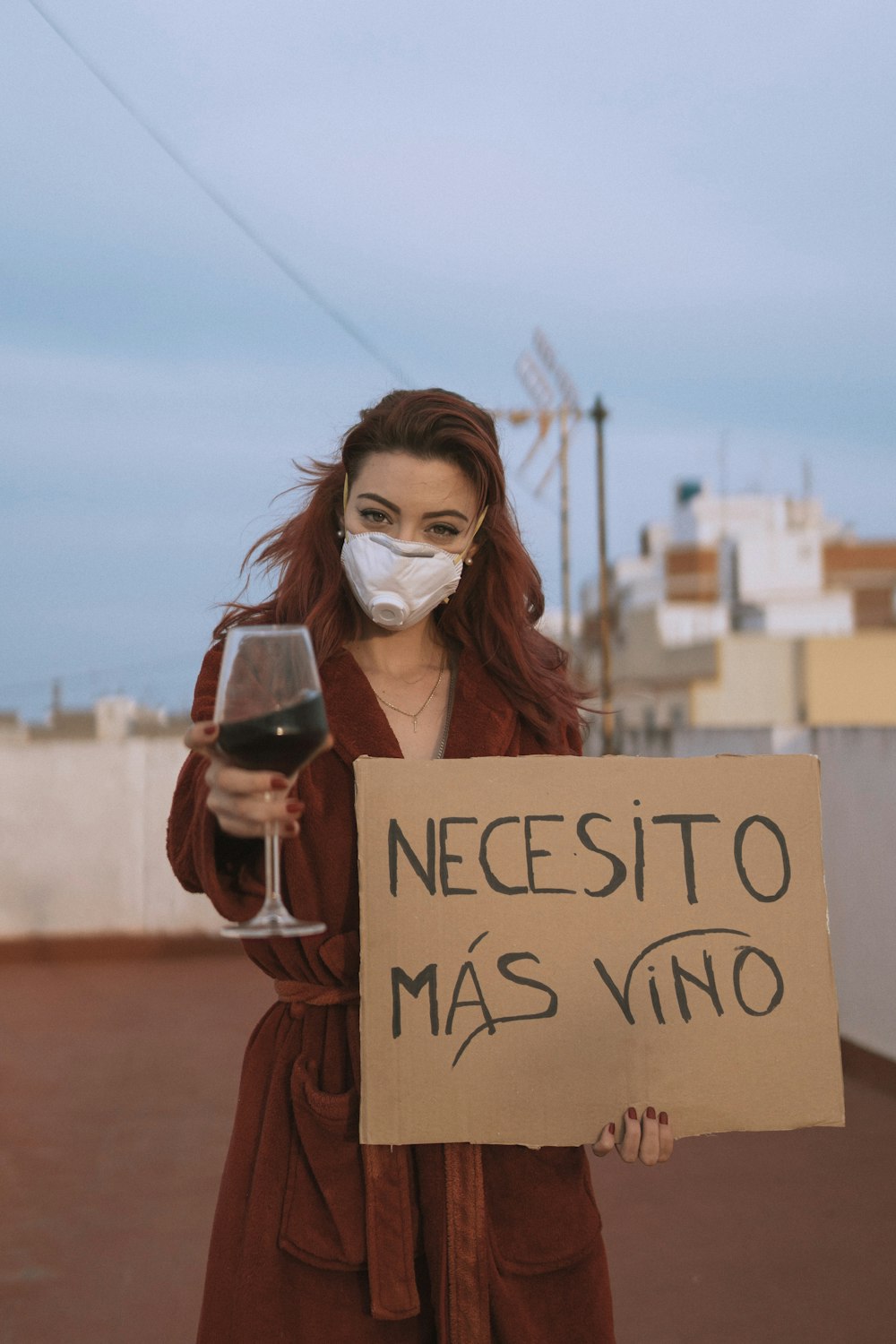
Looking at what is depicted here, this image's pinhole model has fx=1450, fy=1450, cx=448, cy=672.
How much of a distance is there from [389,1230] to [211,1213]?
3.31 m

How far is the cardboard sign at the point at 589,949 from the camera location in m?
1.81

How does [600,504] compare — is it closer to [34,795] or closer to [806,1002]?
[34,795]

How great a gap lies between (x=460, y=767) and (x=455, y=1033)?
332 mm

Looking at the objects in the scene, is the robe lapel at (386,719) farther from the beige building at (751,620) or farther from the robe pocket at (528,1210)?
the beige building at (751,620)

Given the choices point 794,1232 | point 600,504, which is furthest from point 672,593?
point 794,1232

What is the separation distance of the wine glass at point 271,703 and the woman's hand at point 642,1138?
0.61 metres

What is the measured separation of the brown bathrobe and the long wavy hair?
0.75ft

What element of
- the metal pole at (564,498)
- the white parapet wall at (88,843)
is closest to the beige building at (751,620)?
the metal pole at (564,498)

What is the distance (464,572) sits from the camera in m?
2.31

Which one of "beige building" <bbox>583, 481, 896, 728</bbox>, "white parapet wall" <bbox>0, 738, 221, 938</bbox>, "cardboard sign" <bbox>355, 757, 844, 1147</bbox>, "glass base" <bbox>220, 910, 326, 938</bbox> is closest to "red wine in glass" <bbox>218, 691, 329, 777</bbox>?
"glass base" <bbox>220, 910, 326, 938</bbox>

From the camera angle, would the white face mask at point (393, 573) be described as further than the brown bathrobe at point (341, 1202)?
Yes

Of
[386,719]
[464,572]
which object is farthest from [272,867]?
[464,572]

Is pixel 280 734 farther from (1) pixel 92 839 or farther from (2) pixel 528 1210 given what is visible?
(1) pixel 92 839

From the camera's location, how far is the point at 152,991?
9.53 m
